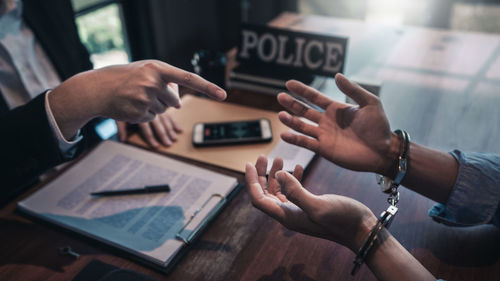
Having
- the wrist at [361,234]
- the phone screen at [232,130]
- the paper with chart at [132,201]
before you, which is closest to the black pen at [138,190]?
the paper with chart at [132,201]

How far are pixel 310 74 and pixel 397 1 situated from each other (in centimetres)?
231

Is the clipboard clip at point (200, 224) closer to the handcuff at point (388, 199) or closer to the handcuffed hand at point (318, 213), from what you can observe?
the handcuffed hand at point (318, 213)

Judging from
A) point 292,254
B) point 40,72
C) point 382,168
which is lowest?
point 292,254

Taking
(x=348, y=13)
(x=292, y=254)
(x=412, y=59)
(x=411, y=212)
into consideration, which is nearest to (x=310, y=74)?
(x=412, y=59)

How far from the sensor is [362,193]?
877 mm

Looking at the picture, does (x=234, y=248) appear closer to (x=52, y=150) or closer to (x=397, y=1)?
(x=52, y=150)

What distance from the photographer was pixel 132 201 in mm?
830

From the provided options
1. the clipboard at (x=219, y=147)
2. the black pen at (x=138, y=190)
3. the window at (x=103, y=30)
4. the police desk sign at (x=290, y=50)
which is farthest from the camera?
the window at (x=103, y=30)

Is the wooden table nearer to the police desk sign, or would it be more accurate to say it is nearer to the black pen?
the black pen

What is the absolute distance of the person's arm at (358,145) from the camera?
76 centimetres

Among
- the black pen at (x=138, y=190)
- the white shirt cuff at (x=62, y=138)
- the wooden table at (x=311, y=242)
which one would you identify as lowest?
the wooden table at (x=311, y=242)

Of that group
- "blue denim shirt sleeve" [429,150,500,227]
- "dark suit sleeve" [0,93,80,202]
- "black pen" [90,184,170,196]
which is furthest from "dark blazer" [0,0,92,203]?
"blue denim shirt sleeve" [429,150,500,227]

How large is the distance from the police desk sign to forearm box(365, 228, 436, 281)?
716 millimetres

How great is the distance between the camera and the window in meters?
1.46
